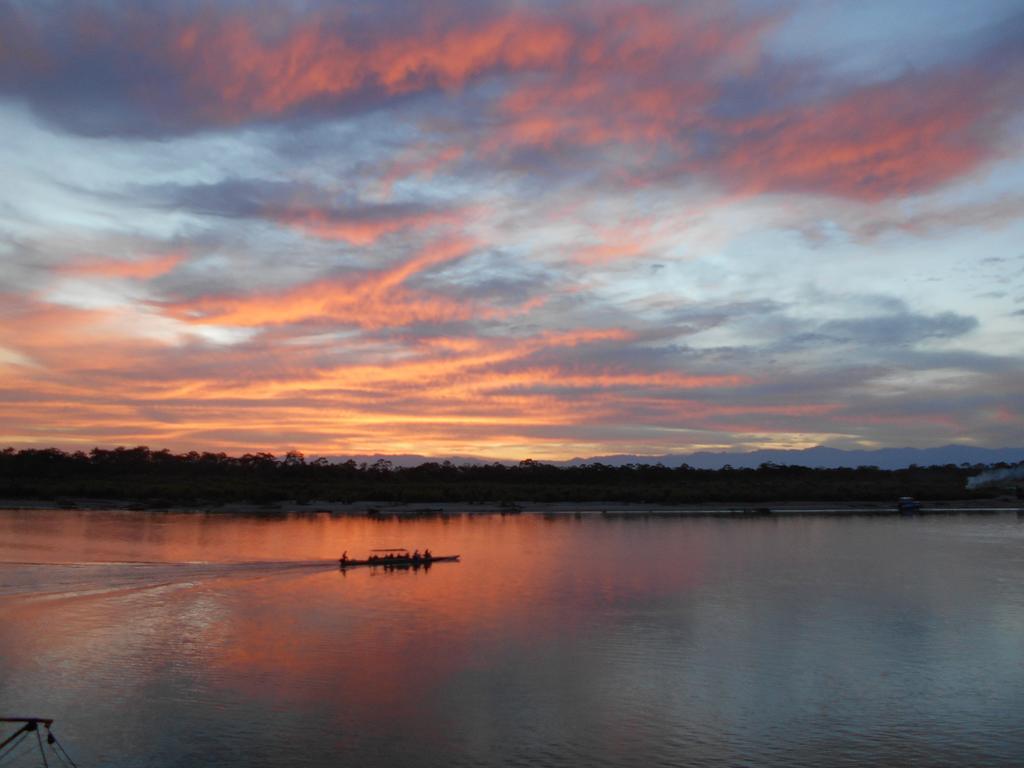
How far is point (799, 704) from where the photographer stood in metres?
16.7

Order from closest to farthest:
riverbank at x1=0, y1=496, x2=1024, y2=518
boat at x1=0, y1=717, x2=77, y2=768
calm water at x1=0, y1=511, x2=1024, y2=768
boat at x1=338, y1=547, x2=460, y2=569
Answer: boat at x1=0, y1=717, x2=77, y2=768, calm water at x1=0, y1=511, x2=1024, y2=768, boat at x1=338, y1=547, x2=460, y2=569, riverbank at x1=0, y1=496, x2=1024, y2=518

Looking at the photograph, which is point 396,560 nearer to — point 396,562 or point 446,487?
point 396,562

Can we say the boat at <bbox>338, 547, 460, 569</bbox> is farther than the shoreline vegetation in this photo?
No

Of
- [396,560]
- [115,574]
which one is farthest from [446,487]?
[115,574]

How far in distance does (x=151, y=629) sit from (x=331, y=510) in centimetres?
4662

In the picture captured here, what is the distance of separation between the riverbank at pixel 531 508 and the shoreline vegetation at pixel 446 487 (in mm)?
131

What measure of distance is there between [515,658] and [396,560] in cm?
1734

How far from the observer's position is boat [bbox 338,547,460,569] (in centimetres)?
3603

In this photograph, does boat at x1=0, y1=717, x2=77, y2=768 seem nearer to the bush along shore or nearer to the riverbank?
the riverbank

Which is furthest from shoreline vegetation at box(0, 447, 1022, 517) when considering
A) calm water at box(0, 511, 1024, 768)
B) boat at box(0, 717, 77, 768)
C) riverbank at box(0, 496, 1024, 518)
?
boat at box(0, 717, 77, 768)

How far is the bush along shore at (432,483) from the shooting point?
76.4 metres

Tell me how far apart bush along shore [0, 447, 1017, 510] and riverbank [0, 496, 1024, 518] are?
3.93 ft

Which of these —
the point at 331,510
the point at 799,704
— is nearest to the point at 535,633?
the point at 799,704

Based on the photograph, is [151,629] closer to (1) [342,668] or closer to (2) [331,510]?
(1) [342,668]
